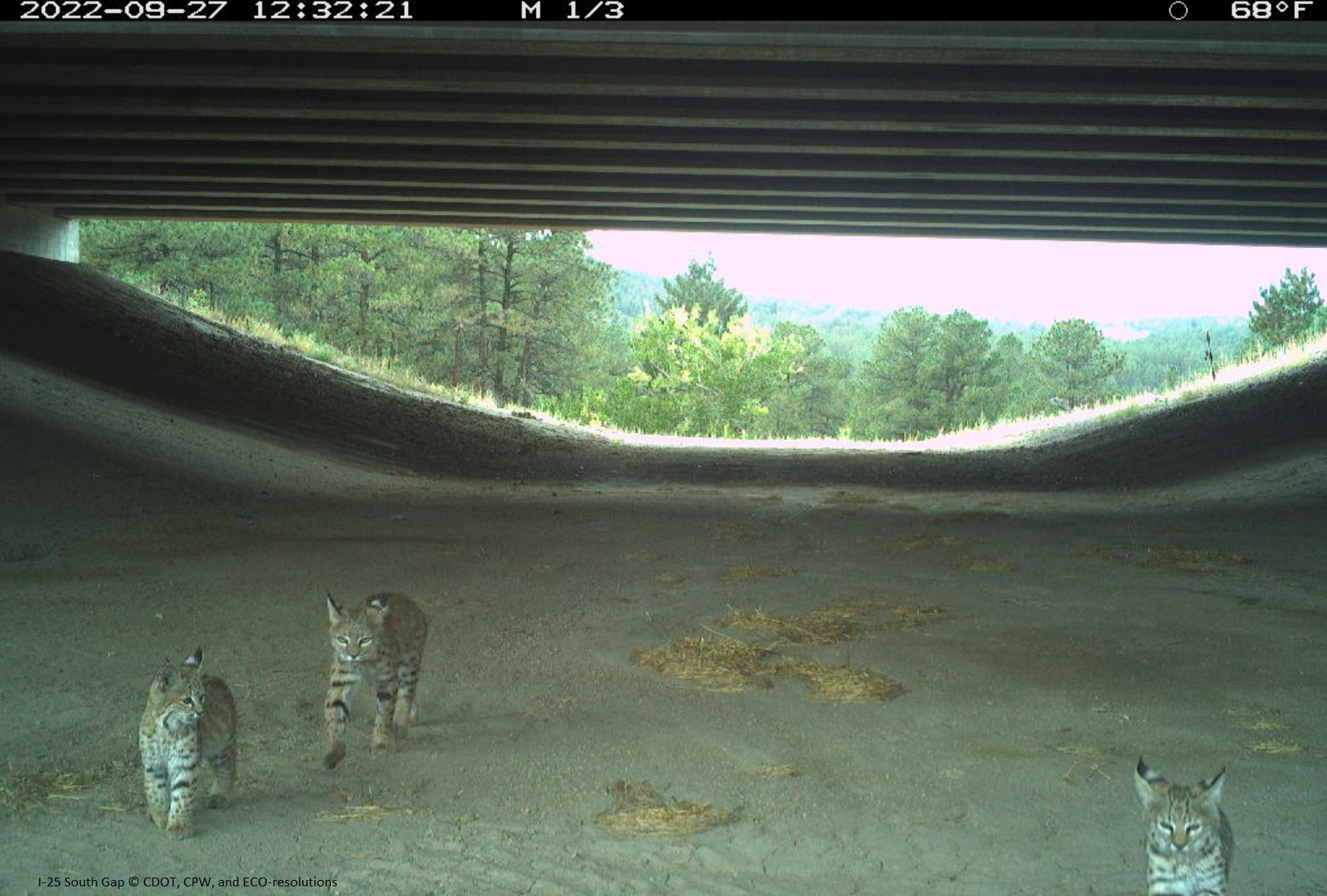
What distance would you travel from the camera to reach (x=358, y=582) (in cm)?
1043

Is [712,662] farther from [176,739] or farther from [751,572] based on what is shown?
[176,739]

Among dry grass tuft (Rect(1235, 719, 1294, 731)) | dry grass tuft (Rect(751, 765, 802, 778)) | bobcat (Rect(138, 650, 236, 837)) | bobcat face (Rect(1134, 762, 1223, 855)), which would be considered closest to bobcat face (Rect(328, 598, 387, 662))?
bobcat (Rect(138, 650, 236, 837))

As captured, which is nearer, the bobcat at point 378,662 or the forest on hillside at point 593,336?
the bobcat at point 378,662

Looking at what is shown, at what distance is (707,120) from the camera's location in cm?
1505

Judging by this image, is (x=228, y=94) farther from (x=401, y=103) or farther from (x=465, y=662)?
(x=465, y=662)

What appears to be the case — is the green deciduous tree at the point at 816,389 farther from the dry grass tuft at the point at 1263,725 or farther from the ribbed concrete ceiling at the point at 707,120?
the dry grass tuft at the point at 1263,725

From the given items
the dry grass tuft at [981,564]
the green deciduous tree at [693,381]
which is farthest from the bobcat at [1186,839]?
the green deciduous tree at [693,381]

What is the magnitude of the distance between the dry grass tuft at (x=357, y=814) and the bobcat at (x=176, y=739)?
597 mm

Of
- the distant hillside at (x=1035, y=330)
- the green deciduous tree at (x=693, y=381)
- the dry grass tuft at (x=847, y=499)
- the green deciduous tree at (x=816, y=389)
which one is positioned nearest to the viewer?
the dry grass tuft at (x=847, y=499)

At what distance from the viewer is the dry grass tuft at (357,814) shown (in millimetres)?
5344

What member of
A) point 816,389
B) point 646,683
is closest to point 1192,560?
point 646,683

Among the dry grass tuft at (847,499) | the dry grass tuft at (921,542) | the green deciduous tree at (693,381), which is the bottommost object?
the dry grass tuft at (921,542)

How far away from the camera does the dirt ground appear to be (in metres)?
5.00

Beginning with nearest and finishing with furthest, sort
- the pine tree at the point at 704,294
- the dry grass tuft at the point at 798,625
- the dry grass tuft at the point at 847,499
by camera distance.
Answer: the dry grass tuft at the point at 798,625 → the dry grass tuft at the point at 847,499 → the pine tree at the point at 704,294
